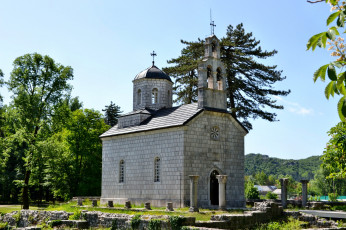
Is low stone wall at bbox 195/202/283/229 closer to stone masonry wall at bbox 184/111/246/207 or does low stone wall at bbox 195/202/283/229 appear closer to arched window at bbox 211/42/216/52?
stone masonry wall at bbox 184/111/246/207

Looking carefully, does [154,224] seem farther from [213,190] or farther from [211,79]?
[211,79]

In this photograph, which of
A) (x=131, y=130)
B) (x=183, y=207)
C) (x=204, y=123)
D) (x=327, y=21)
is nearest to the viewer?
(x=327, y=21)

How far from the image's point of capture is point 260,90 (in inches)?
1364

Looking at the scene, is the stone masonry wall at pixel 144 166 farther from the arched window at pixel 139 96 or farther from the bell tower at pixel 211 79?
the arched window at pixel 139 96

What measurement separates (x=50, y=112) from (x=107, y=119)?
22.6 metres

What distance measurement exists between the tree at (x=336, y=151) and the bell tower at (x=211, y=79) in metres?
10.5

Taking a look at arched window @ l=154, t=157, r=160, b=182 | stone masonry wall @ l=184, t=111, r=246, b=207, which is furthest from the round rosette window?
arched window @ l=154, t=157, r=160, b=182

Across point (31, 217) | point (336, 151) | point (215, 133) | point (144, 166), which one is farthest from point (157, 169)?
point (336, 151)

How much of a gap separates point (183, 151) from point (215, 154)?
2.89 m

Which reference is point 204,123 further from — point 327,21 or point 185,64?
point 327,21

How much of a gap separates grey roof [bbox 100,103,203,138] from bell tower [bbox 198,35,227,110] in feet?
3.42

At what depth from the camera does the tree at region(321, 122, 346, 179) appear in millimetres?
15258

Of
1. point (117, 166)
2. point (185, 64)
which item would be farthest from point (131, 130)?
point (185, 64)

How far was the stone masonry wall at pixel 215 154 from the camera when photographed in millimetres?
25031
